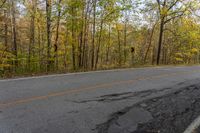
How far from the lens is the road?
4578 millimetres

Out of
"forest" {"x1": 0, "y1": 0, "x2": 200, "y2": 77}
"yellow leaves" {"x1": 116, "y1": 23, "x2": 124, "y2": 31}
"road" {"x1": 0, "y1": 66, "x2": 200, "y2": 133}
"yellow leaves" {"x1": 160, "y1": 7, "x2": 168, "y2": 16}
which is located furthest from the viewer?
"yellow leaves" {"x1": 116, "y1": 23, "x2": 124, "y2": 31}

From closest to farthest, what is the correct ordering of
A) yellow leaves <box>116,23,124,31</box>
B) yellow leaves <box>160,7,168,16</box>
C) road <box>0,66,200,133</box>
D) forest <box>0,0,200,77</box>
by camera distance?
road <box>0,66,200,133</box>, forest <box>0,0,200,77</box>, yellow leaves <box>160,7,168,16</box>, yellow leaves <box>116,23,124,31</box>

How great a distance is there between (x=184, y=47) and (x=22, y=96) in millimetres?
33475

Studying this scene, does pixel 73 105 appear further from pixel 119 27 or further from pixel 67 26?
pixel 119 27

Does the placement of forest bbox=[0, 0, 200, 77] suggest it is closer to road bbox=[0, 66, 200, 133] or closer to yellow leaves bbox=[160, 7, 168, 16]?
yellow leaves bbox=[160, 7, 168, 16]

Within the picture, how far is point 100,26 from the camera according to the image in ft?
71.8

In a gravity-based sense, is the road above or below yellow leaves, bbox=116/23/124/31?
below

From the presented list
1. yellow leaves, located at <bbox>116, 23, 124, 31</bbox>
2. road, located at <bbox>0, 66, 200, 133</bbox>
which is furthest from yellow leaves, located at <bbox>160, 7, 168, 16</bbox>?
road, located at <bbox>0, 66, 200, 133</bbox>

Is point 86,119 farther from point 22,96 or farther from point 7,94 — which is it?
point 7,94

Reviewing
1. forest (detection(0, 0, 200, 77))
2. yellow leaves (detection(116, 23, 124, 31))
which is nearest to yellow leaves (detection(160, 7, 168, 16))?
forest (detection(0, 0, 200, 77))

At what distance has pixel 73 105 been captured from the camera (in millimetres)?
5949

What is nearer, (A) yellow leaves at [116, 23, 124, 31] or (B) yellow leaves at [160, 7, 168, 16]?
(B) yellow leaves at [160, 7, 168, 16]

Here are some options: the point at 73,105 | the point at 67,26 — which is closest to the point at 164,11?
the point at 67,26

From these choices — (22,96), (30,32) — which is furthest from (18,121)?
(30,32)
